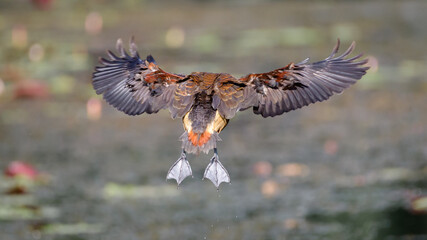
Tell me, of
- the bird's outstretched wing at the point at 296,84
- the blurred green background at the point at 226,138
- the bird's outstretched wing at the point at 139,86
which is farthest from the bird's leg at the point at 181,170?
the blurred green background at the point at 226,138

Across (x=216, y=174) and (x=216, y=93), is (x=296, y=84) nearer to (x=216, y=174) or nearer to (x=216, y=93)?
(x=216, y=93)

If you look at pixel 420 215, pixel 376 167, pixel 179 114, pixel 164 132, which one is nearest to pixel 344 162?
pixel 376 167

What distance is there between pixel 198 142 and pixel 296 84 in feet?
2.11

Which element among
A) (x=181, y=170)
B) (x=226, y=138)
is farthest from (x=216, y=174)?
(x=226, y=138)

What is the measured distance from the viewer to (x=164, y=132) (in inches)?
362

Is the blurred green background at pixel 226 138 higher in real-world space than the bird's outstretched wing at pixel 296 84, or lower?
higher

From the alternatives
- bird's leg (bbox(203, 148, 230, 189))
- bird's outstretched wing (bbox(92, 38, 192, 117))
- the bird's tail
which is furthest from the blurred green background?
the bird's tail

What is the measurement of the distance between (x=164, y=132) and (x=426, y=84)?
3.05m

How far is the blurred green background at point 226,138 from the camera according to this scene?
6824 millimetres

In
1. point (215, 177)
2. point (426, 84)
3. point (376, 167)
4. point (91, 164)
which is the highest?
point (426, 84)

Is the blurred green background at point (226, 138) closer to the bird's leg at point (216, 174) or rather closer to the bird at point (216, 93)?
the bird's leg at point (216, 174)

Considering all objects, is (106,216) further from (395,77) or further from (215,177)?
(395,77)

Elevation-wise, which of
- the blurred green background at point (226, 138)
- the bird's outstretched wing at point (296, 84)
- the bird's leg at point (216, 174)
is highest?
the blurred green background at point (226, 138)

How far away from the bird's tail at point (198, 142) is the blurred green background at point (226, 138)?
1.87m
